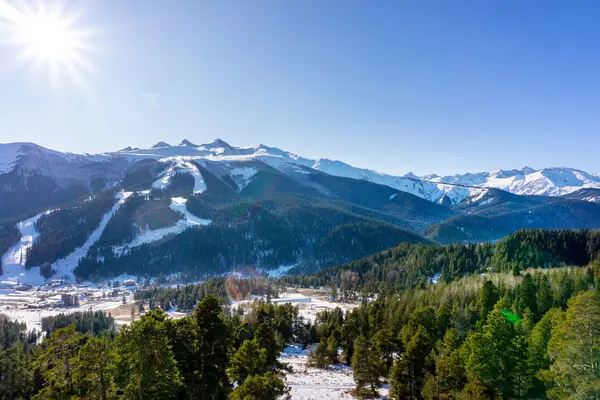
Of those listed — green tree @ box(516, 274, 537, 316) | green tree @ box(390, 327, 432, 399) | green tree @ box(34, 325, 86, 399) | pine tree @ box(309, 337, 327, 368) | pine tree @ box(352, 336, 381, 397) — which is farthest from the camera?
pine tree @ box(309, 337, 327, 368)

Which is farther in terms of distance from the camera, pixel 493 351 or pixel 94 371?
pixel 493 351

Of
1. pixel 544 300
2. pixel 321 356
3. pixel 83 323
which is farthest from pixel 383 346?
pixel 83 323

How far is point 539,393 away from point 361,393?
28.3m

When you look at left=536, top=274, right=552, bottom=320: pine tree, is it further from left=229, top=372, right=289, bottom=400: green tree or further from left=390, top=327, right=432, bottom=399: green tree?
left=229, top=372, right=289, bottom=400: green tree

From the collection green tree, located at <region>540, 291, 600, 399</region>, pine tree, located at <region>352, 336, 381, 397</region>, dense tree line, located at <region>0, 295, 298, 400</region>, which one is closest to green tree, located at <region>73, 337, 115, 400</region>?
dense tree line, located at <region>0, 295, 298, 400</region>

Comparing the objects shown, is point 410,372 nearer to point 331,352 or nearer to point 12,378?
point 331,352

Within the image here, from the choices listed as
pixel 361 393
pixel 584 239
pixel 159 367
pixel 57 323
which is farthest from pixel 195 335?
pixel 584 239

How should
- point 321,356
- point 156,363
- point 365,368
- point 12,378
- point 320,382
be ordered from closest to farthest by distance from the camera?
point 156,363 < point 12,378 < point 365,368 < point 320,382 < point 321,356

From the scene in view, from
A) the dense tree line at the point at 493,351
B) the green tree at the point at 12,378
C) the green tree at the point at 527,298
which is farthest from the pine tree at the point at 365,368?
the green tree at the point at 12,378

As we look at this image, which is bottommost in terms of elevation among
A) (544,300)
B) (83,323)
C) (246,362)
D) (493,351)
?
(83,323)

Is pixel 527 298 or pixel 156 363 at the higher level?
pixel 156 363

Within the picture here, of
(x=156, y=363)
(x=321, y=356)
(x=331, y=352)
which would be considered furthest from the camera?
(x=331, y=352)

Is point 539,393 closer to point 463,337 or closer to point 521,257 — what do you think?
point 463,337

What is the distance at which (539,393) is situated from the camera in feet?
147
